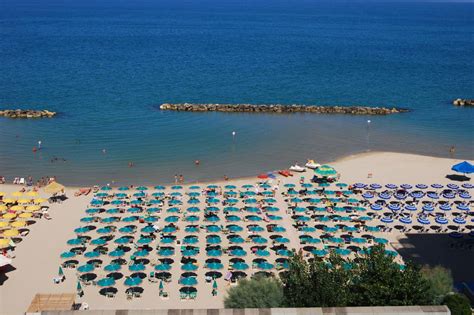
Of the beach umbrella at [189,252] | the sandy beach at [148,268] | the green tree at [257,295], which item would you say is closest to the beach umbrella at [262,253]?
the sandy beach at [148,268]

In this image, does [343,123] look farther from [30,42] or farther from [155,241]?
[30,42]

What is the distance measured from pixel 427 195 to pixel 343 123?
31345 mm

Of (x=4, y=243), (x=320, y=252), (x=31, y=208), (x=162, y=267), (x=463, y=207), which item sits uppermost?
(x=31, y=208)

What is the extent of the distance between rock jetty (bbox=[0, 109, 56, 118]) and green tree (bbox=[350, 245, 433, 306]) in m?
65.5

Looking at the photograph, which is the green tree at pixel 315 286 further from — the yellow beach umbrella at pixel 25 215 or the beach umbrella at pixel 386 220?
the yellow beach umbrella at pixel 25 215

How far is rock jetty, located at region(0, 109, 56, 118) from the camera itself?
7881 centimetres

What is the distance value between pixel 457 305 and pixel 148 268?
19.4 metres

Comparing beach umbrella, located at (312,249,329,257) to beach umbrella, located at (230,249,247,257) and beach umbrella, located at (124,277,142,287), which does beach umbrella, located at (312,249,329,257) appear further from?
beach umbrella, located at (124,277,142,287)

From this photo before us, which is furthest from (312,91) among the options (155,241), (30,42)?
(30,42)

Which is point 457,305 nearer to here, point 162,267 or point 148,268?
point 162,267

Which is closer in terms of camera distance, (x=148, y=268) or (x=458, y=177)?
(x=148, y=268)

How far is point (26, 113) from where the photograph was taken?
79.5 meters

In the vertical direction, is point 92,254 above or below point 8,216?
below

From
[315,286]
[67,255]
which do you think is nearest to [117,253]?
[67,255]
